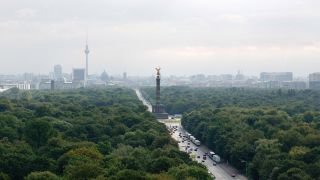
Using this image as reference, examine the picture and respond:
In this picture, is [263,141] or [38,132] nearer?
[263,141]

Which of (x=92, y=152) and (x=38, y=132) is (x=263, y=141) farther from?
(x=38, y=132)

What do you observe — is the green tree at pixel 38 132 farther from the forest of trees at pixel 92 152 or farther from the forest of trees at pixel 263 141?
the forest of trees at pixel 263 141

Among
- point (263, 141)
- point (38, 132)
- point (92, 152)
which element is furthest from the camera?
point (38, 132)

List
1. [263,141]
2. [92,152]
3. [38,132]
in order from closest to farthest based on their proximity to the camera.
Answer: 1. [92,152]
2. [263,141]
3. [38,132]

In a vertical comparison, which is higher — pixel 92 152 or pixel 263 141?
pixel 92 152

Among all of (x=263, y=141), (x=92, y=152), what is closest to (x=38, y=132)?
(x=92, y=152)

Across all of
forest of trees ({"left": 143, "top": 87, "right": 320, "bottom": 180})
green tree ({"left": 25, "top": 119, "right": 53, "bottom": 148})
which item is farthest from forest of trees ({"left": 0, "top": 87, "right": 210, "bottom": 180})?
forest of trees ({"left": 143, "top": 87, "right": 320, "bottom": 180})

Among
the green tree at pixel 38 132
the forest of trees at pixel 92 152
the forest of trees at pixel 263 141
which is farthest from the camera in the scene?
the green tree at pixel 38 132

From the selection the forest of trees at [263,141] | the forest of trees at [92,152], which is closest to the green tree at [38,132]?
the forest of trees at [92,152]

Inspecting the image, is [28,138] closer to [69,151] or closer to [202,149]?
[69,151]

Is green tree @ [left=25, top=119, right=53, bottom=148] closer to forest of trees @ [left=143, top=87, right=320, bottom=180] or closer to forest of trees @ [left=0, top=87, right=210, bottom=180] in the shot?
forest of trees @ [left=0, top=87, right=210, bottom=180]

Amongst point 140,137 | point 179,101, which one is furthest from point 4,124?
point 179,101
